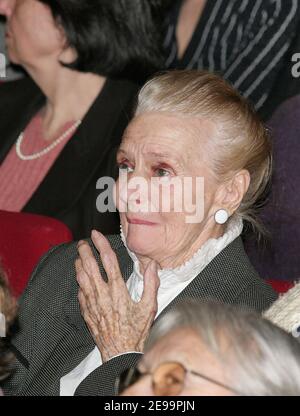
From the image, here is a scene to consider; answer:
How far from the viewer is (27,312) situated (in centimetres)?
253

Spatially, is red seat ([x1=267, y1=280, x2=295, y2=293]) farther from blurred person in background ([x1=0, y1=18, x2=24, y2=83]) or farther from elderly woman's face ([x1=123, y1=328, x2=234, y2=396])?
blurred person in background ([x1=0, y1=18, x2=24, y2=83])

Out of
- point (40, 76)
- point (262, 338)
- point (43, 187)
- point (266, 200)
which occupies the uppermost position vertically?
point (262, 338)

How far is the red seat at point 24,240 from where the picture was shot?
8.93ft

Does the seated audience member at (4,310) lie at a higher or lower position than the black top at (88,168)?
higher

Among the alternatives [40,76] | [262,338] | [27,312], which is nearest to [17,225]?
[27,312]

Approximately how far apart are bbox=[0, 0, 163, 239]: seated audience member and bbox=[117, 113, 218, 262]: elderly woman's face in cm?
83

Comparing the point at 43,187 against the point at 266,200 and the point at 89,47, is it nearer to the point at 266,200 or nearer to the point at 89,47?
the point at 89,47

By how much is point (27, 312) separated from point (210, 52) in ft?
4.29

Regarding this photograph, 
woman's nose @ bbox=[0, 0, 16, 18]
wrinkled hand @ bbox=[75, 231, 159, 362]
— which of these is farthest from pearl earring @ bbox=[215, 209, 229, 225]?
woman's nose @ bbox=[0, 0, 16, 18]

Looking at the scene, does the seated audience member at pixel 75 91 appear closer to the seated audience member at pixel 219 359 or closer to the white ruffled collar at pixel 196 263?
the white ruffled collar at pixel 196 263

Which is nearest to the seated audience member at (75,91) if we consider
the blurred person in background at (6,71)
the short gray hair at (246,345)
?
the blurred person in background at (6,71)

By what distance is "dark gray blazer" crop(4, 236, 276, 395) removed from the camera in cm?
227

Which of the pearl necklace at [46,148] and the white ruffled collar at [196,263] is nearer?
the white ruffled collar at [196,263]

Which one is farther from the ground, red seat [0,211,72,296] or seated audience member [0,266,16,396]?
seated audience member [0,266,16,396]
